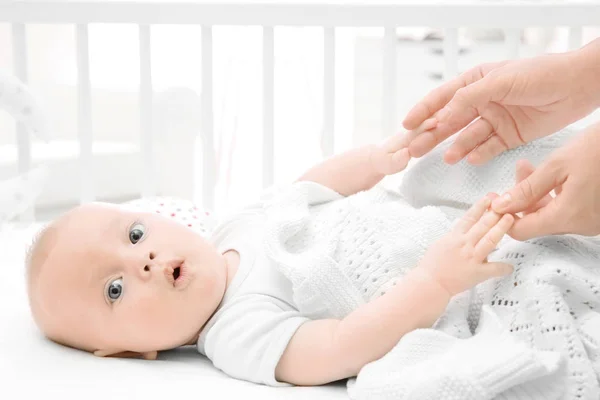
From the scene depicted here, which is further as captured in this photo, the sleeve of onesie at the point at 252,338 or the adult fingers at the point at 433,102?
the adult fingers at the point at 433,102

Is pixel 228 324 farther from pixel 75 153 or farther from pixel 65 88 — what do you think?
pixel 65 88

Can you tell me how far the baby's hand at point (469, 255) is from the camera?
0.92 m

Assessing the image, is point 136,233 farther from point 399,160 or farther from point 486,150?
point 486,150

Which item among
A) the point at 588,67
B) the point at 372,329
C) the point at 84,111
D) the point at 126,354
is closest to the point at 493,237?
the point at 372,329

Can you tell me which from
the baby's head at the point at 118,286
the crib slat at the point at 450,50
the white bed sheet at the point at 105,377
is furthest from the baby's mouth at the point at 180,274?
the crib slat at the point at 450,50

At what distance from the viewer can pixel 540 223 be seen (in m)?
0.91

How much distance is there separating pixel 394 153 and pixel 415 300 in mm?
298

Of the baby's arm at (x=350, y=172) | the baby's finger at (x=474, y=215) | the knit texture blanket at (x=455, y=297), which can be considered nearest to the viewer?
the knit texture blanket at (x=455, y=297)

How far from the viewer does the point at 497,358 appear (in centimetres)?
84

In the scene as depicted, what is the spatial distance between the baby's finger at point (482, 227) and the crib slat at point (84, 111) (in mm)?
863

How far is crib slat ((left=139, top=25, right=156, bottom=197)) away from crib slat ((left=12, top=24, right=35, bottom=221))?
22cm

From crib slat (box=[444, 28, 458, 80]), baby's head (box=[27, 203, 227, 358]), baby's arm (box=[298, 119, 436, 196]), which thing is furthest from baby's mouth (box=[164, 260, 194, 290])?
crib slat (box=[444, 28, 458, 80])

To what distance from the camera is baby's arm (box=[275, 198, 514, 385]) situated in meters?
0.92

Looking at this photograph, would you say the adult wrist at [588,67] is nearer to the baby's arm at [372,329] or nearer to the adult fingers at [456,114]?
the adult fingers at [456,114]
